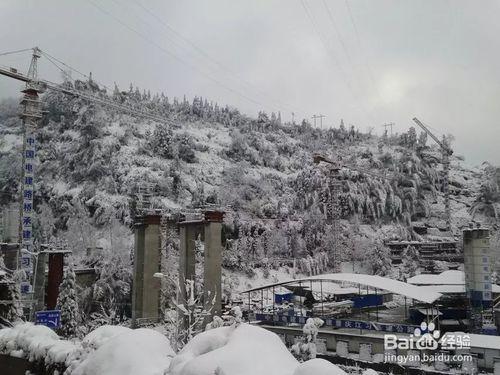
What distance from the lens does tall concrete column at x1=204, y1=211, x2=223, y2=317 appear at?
27.2 meters

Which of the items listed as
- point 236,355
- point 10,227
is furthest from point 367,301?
point 10,227

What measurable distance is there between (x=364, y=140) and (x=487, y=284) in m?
76.0

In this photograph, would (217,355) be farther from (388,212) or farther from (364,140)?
(364,140)

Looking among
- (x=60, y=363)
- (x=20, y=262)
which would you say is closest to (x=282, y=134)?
(x=20, y=262)

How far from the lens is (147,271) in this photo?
3094 centimetres

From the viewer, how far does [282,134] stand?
95188 millimetres

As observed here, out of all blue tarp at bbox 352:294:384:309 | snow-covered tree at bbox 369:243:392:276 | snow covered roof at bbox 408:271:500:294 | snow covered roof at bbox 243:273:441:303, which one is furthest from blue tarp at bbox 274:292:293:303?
snow-covered tree at bbox 369:243:392:276

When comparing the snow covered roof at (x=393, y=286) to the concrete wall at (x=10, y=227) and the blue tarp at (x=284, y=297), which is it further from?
the concrete wall at (x=10, y=227)

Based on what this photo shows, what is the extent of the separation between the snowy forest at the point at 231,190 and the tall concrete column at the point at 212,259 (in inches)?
461

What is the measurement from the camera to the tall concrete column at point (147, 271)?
3097cm

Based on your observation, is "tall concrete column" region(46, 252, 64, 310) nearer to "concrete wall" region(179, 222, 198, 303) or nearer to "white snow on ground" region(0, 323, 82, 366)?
"concrete wall" region(179, 222, 198, 303)

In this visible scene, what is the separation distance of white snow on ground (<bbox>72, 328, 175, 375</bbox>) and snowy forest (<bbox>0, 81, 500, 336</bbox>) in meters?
30.5

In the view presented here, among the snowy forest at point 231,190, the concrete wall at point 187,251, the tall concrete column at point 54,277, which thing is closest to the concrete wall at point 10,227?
the snowy forest at point 231,190

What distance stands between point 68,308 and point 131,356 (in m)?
22.5
